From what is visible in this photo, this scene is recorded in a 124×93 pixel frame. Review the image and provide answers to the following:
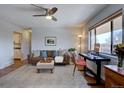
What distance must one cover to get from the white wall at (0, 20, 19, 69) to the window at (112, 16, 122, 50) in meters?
4.93

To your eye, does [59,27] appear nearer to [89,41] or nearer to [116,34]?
[89,41]

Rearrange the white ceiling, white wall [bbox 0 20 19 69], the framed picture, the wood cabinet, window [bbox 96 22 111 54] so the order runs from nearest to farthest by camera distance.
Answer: the wood cabinet, the white ceiling, window [bbox 96 22 111 54], white wall [bbox 0 20 19 69], the framed picture

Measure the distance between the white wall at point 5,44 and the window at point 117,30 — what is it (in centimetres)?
493

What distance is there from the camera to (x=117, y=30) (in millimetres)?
4504

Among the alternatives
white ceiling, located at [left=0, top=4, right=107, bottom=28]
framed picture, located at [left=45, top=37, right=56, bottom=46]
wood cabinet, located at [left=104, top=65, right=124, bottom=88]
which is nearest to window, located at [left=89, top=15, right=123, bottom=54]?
white ceiling, located at [left=0, top=4, right=107, bottom=28]

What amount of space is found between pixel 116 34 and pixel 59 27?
648 centimetres

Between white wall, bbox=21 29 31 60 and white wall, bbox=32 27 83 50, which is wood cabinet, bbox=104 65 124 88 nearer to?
white wall, bbox=32 27 83 50

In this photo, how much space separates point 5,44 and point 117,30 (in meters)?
5.38

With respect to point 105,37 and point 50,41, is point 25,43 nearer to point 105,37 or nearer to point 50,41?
point 50,41

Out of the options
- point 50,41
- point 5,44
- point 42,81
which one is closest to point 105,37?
point 42,81

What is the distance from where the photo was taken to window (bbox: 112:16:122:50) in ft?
14.1

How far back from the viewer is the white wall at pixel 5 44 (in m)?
7.47
